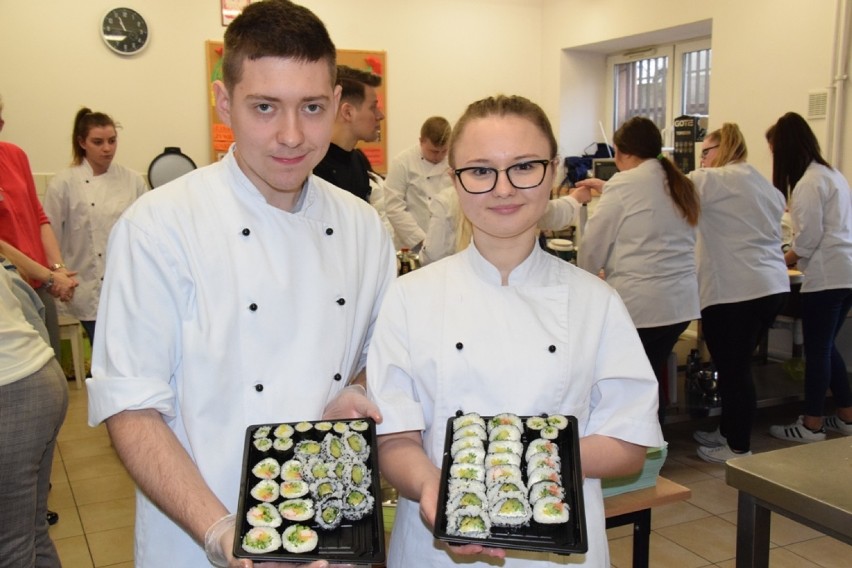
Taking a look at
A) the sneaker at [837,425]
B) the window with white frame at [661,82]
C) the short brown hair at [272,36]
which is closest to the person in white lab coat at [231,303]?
the short brown hair at [272,36]

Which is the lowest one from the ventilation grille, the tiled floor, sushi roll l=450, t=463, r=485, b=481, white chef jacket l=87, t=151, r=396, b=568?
the tiled floor

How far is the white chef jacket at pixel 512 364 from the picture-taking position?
1.34 m

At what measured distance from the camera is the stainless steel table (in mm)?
1362

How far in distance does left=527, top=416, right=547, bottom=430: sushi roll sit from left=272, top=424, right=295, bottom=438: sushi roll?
38 cm

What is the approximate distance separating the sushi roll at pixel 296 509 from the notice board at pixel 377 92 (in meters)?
5.21

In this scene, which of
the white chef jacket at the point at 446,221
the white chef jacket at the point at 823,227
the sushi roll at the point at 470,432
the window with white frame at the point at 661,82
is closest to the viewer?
the sushi roll at the point at 470,432

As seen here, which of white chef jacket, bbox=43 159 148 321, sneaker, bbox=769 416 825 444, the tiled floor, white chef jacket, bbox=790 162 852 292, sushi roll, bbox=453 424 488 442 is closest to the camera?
sushi roll, bbox=453 424 488 442

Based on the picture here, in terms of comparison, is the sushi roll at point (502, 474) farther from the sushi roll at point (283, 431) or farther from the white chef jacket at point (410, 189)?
the white chef jacket at point (410, 189)

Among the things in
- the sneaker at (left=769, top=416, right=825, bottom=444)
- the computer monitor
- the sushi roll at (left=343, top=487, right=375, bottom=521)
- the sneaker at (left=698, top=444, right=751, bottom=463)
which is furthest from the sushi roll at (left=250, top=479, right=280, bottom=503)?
the computer monitor

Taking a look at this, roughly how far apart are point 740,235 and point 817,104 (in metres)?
1.74

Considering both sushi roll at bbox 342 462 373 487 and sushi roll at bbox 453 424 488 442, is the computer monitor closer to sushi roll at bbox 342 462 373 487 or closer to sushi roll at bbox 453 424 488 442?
sushi roll at bbox 453 424 488 442

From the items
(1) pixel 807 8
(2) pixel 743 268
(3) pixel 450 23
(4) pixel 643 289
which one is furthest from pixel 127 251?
(3) pixel 450 23

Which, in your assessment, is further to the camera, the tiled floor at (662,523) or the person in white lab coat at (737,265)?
the person in white lab coat at (737,265)

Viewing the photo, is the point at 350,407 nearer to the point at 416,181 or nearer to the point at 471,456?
the point at 471,456
